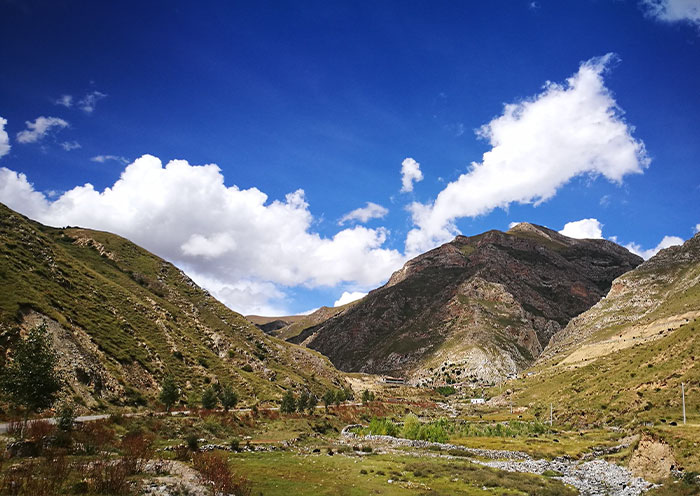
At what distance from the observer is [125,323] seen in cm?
8238

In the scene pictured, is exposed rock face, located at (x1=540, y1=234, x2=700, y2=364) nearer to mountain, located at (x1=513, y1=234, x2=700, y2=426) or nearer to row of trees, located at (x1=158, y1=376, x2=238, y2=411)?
mountain, located at (x1=513, y1=234, x2=700, y2=426)

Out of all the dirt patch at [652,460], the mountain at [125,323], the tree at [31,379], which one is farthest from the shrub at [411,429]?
the tree at [31,379]

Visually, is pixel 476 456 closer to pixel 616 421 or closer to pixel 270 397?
pixel 616 421

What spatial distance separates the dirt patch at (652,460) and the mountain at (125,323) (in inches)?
2517

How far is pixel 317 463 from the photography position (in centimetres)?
3850

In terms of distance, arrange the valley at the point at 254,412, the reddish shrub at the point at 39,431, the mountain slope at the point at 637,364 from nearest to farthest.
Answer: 1. the reddish shrub at the point at 39,431
2. the valley at the point at 254,412
3. the mountain slope at the point at 637,364

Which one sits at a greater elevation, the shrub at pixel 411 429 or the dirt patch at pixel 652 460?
the dirt patch at pixel 652 460

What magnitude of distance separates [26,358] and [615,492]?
4833 cm

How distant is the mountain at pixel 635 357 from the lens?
227ft

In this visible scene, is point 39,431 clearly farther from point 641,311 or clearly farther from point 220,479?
point 641,311

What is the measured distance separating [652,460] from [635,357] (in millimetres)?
62434

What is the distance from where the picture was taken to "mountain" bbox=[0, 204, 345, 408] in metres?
59.0

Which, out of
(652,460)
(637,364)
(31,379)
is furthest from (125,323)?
(637,364)

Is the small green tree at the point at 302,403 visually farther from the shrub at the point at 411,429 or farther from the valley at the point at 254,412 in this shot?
the shrub at the point at 411,429
